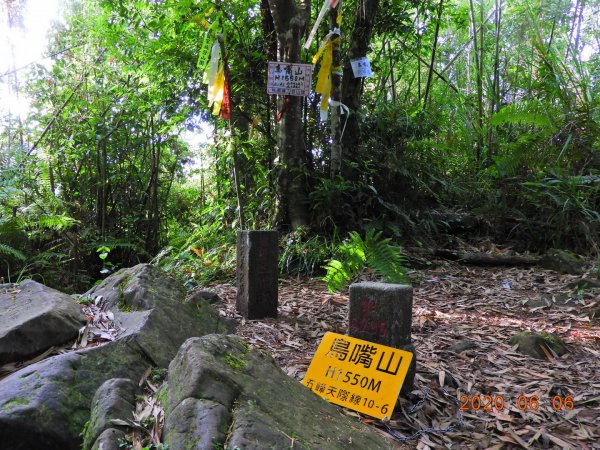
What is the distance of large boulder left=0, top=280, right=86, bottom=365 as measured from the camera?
2.12m

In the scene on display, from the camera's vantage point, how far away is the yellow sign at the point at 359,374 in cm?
207

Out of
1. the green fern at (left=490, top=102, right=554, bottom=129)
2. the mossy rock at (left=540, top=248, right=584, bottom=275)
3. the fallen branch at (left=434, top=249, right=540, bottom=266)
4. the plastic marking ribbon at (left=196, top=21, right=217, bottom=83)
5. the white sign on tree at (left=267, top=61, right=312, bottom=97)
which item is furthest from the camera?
the green fern at (left=490, top=102, right=554, bottom=129)

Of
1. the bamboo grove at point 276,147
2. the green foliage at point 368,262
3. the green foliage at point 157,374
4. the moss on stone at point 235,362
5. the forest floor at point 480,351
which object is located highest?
the bamboo grove at point 276,147

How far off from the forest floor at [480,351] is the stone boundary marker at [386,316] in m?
0.27

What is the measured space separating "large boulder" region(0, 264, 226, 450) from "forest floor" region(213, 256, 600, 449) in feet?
1.87

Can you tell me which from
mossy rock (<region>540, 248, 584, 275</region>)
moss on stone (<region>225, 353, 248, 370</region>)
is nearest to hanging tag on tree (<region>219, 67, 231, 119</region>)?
moss on stone (<region>225, 353, 248, 370</region>)

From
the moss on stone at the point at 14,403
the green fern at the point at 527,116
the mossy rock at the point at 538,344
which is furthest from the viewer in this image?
the green fern at the point at 527,116

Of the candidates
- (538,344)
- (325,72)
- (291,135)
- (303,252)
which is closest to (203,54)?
(291,135)

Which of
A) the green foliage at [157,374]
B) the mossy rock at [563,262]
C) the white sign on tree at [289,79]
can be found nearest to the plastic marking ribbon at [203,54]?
the white sign on tree at [289,79]

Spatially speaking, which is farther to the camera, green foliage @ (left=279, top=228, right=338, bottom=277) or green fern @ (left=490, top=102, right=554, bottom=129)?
green fern @ (left=490, top=102, right=554, bottom=129)

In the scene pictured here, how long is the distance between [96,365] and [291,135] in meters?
3.57

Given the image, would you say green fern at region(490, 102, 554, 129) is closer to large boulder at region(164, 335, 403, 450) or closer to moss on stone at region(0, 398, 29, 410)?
large boulder at region(164, 335, 403, 450)

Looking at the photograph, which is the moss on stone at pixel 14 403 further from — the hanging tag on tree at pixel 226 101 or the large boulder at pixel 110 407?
the hanging tag on tree at pixel 226 101

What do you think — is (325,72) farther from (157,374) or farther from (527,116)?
(157,374)
